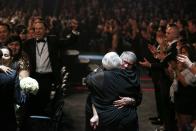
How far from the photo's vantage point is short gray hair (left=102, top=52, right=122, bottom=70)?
4748mm

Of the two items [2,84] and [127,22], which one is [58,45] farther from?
[127,22]

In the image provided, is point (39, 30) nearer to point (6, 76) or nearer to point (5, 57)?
point (5, 57)

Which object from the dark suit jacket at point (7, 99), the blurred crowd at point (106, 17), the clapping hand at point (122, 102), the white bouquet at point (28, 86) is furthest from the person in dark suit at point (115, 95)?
the blurred crowd at point (106, 17)

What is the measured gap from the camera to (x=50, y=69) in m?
6.96

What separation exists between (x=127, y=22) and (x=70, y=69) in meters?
5.42

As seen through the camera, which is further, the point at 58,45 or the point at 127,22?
the point at 127,22

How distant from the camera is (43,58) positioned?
22.6ft

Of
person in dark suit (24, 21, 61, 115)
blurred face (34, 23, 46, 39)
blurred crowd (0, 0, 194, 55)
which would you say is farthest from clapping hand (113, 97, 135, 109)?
blurred crowd (0, 0, 194, 55)

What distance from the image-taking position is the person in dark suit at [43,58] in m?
6.79

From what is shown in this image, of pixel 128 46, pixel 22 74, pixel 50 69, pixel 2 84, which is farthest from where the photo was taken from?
pixel 128 46

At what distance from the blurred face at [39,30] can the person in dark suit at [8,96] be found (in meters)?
2.11

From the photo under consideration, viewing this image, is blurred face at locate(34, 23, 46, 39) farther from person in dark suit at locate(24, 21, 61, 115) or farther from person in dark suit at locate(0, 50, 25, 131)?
person in dark suit at locate(0, 50, 25, 131)

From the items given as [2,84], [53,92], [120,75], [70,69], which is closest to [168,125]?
[53,92]

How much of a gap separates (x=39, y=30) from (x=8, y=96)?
239 cm
